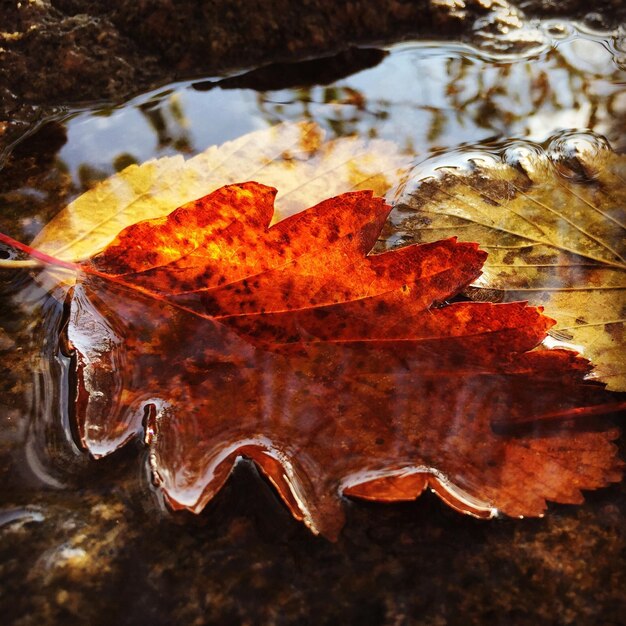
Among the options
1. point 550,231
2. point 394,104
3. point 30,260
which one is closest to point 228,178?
point 30,260

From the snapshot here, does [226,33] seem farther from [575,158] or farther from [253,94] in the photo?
[575,158]

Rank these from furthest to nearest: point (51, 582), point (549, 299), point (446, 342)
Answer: point (549, 299)
point (446, 342)
point (51, 582)

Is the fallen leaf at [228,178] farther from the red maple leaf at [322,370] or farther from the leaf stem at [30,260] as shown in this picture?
the red maple leaf at [322,370]

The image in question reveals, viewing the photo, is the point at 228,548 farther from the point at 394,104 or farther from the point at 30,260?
the point at 394,104

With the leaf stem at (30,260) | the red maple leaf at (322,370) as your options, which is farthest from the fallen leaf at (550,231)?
the leaf stem at (30,260)

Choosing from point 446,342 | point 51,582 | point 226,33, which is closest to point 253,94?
point 226,33

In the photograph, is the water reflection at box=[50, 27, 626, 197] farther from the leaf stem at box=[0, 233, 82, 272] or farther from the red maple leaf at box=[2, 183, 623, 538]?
the red maple leaf at box=[2, 183, 623, 538]
